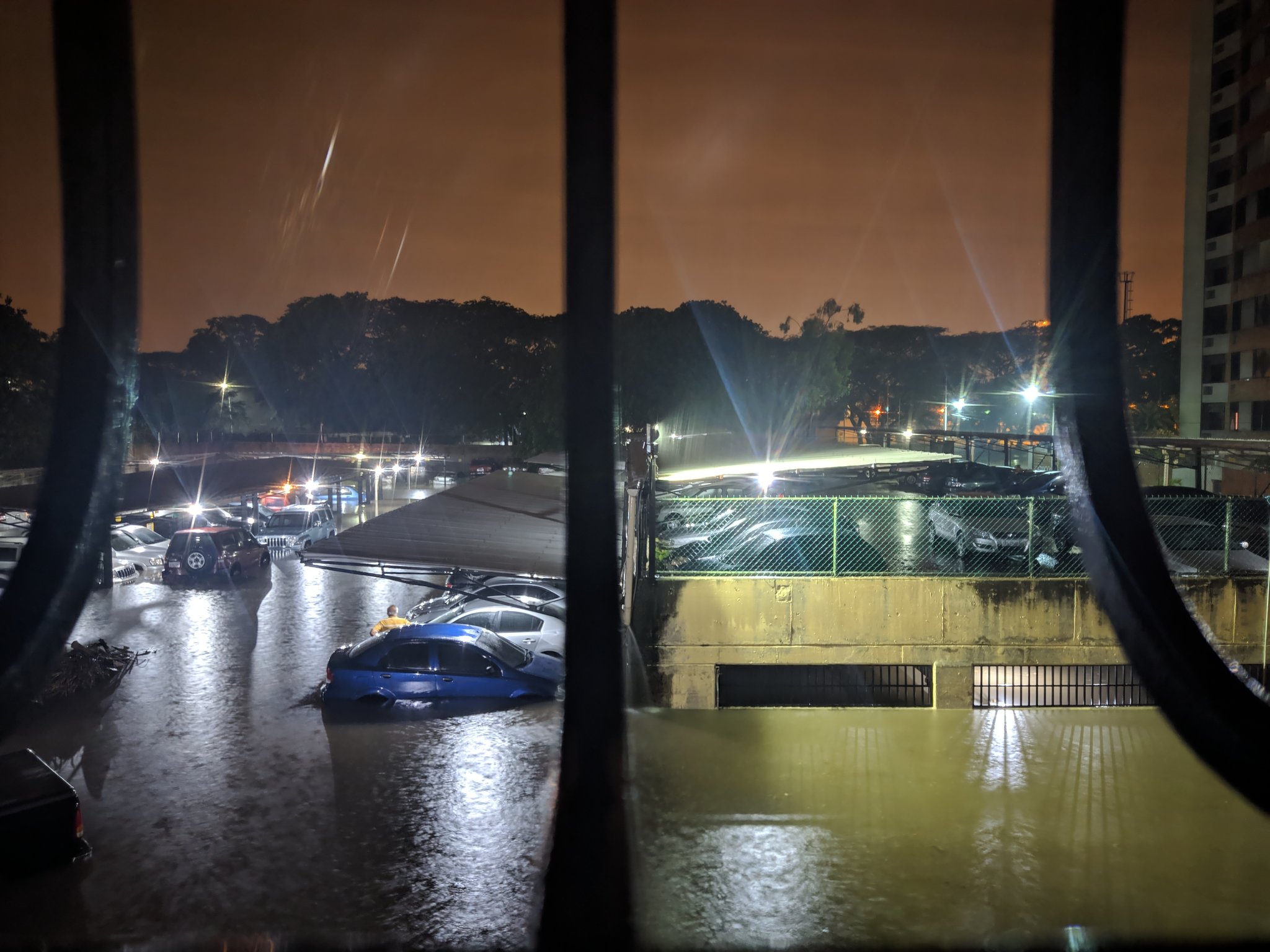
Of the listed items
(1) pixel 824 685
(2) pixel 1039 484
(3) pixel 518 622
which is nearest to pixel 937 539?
(1) pixel 824 685

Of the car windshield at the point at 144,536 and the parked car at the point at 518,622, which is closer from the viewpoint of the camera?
the parked car at the point at 518,622

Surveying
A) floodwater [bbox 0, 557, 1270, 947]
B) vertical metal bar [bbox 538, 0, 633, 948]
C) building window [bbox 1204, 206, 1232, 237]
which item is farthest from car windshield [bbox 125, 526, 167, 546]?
building window [bbox 1204, 206, 1232, 237]

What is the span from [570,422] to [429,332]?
7583cm

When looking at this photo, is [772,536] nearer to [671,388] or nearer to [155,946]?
[155,946]

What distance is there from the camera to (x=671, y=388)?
162ft

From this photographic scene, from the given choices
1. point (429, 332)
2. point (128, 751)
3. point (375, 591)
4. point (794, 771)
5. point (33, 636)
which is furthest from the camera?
point (429, 332)

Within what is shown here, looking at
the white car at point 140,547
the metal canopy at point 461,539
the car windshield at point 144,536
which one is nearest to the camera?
the metal canopy at point 461,539

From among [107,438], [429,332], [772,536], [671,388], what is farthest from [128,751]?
[429,332]

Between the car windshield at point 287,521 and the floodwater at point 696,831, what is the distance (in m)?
17.4

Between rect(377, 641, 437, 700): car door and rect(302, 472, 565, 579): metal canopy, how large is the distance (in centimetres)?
122

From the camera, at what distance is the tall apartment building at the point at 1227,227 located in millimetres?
34750

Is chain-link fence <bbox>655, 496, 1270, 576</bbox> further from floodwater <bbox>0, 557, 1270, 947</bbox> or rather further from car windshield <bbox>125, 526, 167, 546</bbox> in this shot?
car windshield <bbox>125, 526, 167, 546</bbox>

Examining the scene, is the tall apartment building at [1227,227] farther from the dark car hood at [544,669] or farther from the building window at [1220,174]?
the dark car hood at [544,669]

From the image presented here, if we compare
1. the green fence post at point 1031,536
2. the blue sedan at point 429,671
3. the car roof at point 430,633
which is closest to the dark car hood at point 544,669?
the blue sedan at point 429,671
